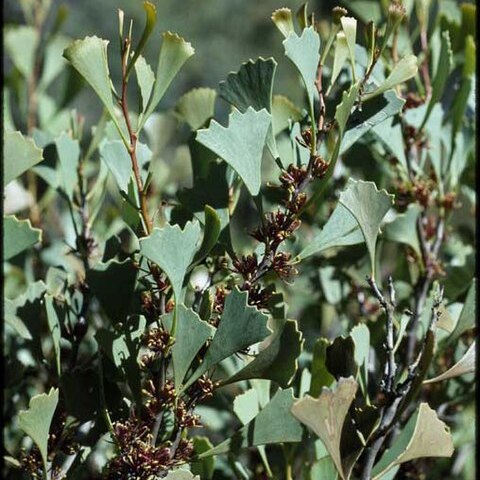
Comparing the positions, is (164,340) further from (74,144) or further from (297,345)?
(74,144)

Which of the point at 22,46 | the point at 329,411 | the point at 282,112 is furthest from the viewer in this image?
the point at 22,46

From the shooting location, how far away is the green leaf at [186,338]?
0.47m

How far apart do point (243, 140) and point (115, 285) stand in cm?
14

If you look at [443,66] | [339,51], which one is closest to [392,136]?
[443,66]

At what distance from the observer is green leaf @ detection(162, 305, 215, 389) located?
470 mm

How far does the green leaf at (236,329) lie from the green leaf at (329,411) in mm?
53

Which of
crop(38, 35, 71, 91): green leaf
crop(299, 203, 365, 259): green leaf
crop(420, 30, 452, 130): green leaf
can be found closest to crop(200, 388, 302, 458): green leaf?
crop(299, 203, 365, 259): green leaf

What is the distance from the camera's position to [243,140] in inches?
19.7

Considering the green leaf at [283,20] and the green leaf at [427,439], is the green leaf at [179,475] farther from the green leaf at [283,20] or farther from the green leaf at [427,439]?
the green leaf at [283,20]

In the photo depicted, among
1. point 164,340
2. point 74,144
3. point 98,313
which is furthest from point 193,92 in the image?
point 98,313

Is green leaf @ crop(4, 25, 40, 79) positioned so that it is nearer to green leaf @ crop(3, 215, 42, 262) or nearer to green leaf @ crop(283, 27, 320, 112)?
green leaf @ crop(3, 215, 42, 262)

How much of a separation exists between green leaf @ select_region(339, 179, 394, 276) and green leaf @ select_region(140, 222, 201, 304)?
95 millimetres

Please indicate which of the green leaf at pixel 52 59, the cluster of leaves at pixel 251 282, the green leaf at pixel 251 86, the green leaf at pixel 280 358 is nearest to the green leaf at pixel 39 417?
the cluster of leaves at pixel 251 282

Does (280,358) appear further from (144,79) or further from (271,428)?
(144,79)
